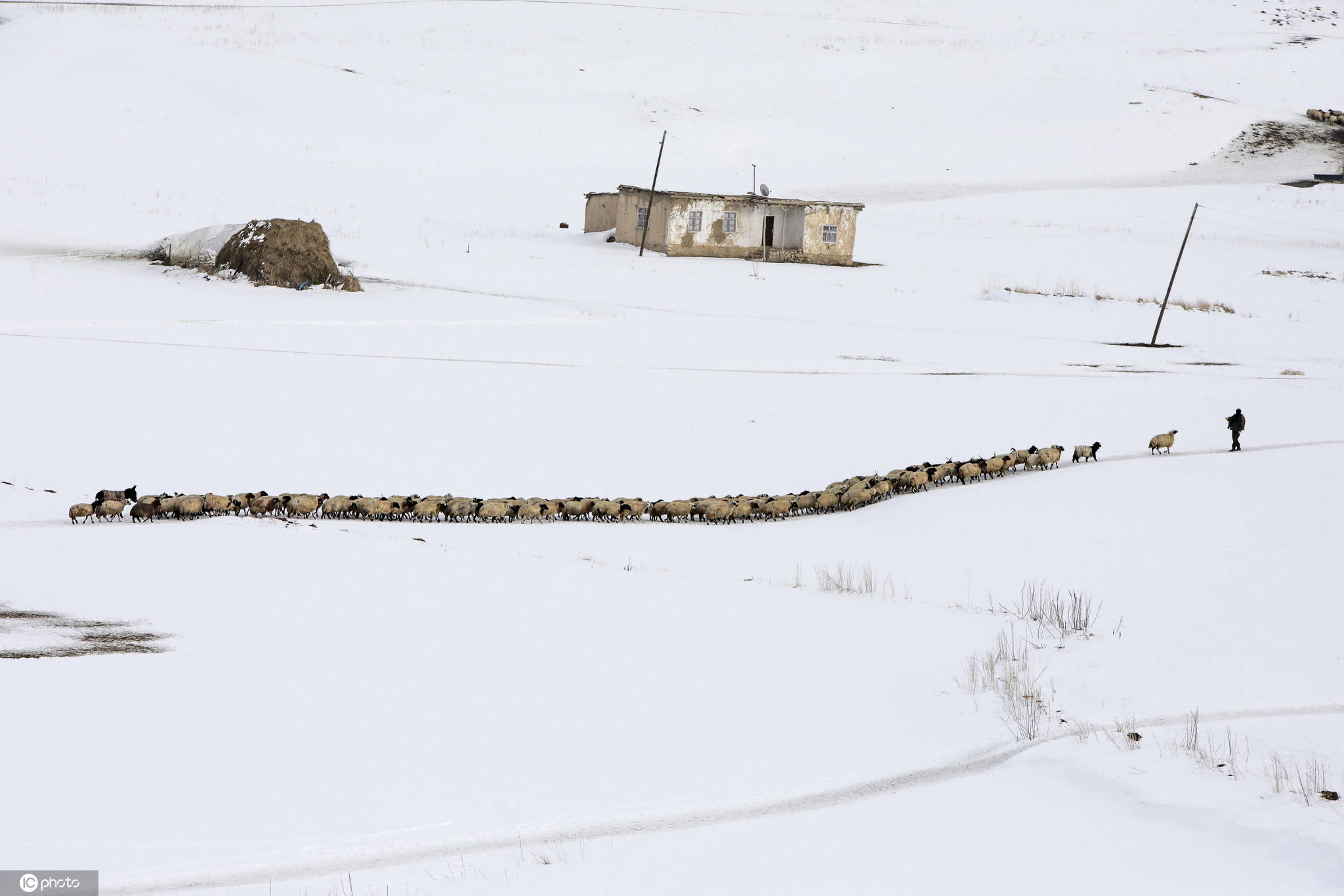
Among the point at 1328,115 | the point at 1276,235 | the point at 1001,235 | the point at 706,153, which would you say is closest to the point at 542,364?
the point at 1001,235

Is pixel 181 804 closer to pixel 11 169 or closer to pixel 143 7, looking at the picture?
pixel 11 169

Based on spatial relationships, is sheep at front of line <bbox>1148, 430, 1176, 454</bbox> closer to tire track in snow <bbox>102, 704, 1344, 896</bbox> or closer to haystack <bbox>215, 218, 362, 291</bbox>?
tire track in snow <bbox>102, 704, 1344, 896</bbox>

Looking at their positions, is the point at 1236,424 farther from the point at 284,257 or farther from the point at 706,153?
the point at 706,153

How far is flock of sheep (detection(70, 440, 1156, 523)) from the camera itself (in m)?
17.8

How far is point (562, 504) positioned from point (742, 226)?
34585 mm

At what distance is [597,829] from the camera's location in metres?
8.73

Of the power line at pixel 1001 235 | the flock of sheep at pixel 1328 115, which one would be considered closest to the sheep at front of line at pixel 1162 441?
the power line at pixel 1001 235

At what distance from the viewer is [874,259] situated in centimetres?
5609

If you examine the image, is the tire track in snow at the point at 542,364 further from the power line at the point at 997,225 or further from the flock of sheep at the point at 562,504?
the power line at the point at 997,225

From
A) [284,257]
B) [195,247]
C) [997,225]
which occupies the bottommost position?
[284,257]

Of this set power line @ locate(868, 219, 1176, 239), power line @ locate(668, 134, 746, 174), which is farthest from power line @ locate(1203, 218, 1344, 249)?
power line @ locate(668, 134, 746, 174)

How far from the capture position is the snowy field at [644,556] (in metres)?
8.59

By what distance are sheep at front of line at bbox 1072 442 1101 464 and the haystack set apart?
893 inches

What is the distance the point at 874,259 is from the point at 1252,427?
30.0 m
